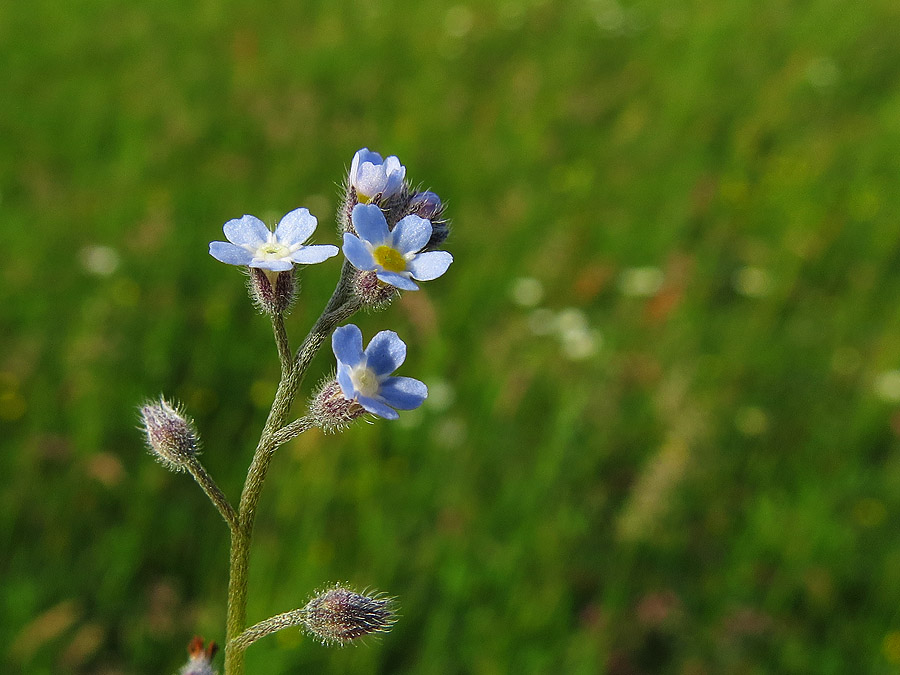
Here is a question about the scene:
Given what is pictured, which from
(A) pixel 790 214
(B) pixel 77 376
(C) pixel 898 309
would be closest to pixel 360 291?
(B) pixel 77 376

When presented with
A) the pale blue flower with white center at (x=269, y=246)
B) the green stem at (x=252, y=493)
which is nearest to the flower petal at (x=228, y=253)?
the pale blue flower with white center at (x=269, y=246)

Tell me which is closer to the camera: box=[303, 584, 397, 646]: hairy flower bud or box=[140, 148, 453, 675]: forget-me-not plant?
box=[140, 148, 453, 675]: forget-me-not plant

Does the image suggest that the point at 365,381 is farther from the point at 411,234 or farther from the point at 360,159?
the point at 360,159

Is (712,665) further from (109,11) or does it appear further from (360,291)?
(109,11)

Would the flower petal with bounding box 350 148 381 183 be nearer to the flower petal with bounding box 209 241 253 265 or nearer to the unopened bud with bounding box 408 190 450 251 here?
the unopened bud with bounding box 408 190 450 251

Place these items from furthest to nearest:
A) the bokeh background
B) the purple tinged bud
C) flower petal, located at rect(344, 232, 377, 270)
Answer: the bokeh background → the purple tinged bud → flower petal, located at rect(344, 232, 377, 270)

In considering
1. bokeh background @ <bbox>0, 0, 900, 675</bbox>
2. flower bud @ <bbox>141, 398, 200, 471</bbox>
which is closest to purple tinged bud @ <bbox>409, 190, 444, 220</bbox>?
flower bud @ <bbox>141, 398, 200, 471</bbox>

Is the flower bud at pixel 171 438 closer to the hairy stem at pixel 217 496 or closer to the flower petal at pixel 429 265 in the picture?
the hairy stem at pixel 217 496
